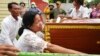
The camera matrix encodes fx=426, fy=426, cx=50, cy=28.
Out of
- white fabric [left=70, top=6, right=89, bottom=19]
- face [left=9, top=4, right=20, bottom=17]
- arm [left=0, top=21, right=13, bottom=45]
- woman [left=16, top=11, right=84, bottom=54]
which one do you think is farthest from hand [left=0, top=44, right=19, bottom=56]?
face [left=9, top=4, right=20, bottom=17]

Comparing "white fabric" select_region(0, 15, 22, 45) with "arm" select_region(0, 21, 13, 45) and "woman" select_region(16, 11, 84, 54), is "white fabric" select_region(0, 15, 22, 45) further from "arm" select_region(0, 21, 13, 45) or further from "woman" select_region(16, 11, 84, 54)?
"woman" select_region(16, 11, 84, 54)

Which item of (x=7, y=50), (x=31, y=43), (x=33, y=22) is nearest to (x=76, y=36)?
(x=33, y=22)

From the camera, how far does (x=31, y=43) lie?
→ 404cm

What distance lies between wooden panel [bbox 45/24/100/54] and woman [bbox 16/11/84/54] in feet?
7.25

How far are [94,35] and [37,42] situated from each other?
2593 millimetres

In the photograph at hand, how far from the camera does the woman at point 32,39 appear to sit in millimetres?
3969

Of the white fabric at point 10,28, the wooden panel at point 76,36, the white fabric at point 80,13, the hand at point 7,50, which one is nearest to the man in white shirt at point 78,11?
the white fabric at point 80,13

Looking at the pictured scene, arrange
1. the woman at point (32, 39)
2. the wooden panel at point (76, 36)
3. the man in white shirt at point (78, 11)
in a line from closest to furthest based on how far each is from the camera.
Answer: the woman at point (32, 39), the wooden panel at point (76, 36), the man in white shirt at point (78, 11)

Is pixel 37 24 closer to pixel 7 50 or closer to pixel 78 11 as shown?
pixel 7 50

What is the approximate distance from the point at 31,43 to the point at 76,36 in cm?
254

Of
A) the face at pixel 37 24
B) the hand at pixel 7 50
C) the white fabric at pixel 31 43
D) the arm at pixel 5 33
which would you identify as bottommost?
the arm at pixel 5 33

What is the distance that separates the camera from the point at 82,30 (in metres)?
6.48

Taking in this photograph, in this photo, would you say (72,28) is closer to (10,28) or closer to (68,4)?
(10,28)

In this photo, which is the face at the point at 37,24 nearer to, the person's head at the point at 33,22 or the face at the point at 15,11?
the person's head at the point at 33,22
